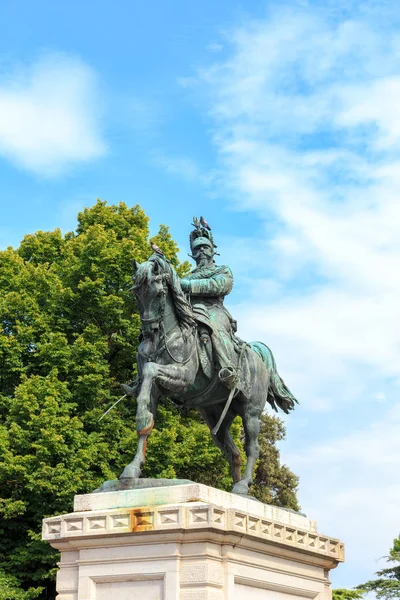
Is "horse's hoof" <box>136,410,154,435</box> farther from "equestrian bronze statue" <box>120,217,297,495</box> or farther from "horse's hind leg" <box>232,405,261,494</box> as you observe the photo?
"horse's hind leg" <box>232,405,261,494</box>

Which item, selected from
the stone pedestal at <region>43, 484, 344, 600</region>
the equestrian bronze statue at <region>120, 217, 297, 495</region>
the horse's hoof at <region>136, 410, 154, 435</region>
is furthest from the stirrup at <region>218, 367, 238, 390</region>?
the stone pedestal at <region>43, 484, 344, 600</region>

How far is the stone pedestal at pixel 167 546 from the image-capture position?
9.37m

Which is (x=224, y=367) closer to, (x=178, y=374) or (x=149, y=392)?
(x=178, y=374)

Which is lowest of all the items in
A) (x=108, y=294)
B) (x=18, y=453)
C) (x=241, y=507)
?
(x=241, y=507)

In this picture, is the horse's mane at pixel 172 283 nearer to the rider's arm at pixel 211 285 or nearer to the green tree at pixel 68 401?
the rider's arm at pixel 211 285

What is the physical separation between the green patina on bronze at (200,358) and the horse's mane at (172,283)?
11 mm

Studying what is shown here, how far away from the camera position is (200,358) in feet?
37.2

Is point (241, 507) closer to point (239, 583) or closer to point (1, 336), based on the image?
point (239, 583)

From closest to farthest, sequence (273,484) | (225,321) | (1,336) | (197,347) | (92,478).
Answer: (197,347)
(225,321)
(92,478)
(1,336)
(273,484)

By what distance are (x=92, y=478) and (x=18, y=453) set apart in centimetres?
179

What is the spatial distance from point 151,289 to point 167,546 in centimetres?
272

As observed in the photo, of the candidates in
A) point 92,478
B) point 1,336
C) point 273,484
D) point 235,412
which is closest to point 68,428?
point 92,478

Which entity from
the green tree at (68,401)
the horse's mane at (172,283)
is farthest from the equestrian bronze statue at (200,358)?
the green tree at (68,401)

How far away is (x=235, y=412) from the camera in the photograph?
12.4 metres
